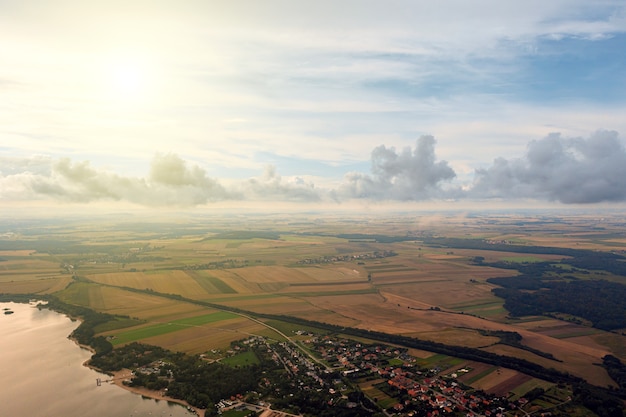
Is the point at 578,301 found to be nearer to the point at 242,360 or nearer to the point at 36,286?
the point at 242,360

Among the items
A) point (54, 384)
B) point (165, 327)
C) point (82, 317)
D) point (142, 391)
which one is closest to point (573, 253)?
point (165, 327)

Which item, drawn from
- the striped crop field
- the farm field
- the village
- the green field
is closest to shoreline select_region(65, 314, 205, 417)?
the village

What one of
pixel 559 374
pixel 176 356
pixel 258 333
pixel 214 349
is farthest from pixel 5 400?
pixel 559 374

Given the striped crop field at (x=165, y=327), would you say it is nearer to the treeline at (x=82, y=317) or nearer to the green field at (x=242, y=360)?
the treeline at (x=82, y=317)

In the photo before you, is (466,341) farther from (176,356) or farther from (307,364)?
(176,356)

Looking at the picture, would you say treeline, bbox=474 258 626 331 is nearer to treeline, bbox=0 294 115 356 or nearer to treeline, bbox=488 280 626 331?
treeline, bbox=488 280 626 331

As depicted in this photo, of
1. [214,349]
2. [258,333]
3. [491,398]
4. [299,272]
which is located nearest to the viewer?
[491,398]

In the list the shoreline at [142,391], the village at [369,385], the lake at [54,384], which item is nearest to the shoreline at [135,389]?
the shoreline at [142,391]
